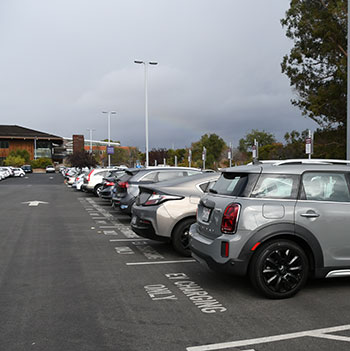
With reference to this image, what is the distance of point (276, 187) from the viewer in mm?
5547

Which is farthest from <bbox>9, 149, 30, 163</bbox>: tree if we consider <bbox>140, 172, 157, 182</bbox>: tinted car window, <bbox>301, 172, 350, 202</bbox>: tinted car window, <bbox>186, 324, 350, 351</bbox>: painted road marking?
<bbox>186, 324, 350, 351</bbox>: painted road marking

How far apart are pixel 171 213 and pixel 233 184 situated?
2.42 m

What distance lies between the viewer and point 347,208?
559 centimetres

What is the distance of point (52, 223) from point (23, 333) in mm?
8825

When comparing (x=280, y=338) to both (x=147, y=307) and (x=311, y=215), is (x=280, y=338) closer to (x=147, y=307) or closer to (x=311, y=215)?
(x=147, y=307)

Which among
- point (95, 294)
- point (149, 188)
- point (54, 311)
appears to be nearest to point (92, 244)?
point (149, 188)

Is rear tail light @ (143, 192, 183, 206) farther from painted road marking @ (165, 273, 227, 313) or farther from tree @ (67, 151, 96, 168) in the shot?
tree @ (67, 151, 96, 168)

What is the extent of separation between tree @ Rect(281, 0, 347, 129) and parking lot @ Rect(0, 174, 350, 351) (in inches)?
803

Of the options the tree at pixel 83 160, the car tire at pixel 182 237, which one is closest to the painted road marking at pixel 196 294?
the car tire at pixel 182 237

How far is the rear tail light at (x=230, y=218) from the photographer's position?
5.32 m

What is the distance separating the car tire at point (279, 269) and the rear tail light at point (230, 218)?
44cm

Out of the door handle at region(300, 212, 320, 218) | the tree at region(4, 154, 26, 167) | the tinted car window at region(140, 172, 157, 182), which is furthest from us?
the tree at region(4, 154, 26, 167)

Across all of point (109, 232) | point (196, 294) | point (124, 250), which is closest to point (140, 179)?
point (109, 232)

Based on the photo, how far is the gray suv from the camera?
17.4 ft
